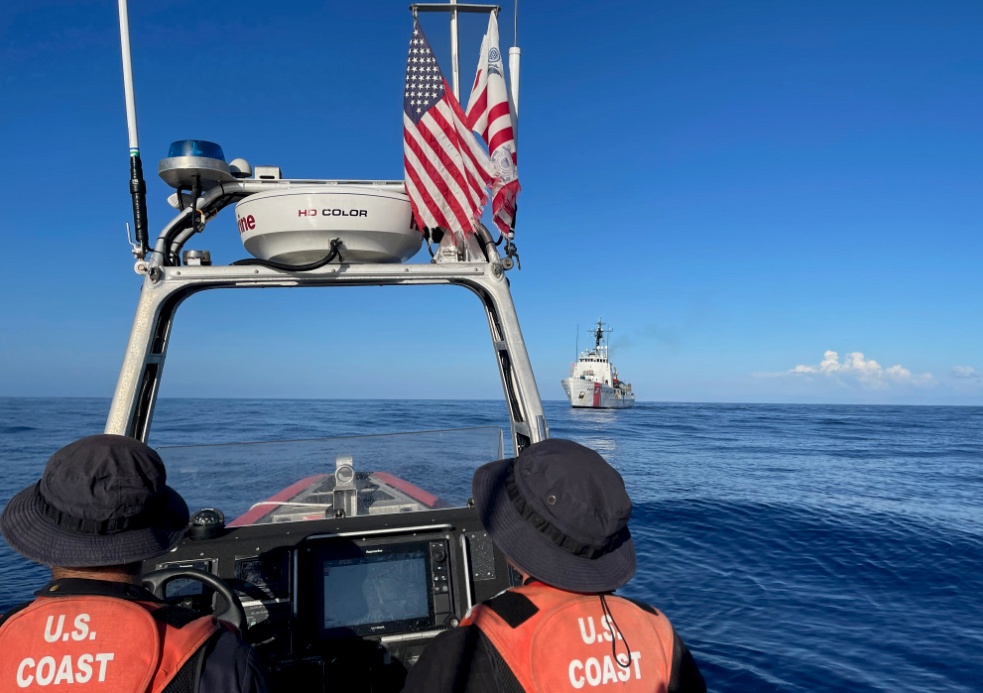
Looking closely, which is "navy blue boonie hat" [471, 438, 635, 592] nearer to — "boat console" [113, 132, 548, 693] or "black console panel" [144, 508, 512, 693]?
"boat console" [113, 132, 548, 693]

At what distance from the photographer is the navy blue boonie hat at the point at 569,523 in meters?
1.59

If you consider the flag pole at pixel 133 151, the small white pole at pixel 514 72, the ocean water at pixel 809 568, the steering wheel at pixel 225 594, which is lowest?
the ocean water at pixel 809 568

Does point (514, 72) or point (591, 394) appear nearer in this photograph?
point (514, 72)

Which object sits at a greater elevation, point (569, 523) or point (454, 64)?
point (454, 64)

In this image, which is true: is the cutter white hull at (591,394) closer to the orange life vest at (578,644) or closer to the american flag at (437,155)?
the american flag at (437,155)

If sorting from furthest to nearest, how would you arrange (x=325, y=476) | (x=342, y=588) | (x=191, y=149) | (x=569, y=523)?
(x=325, y=476) < (x=191, y=149) < (x=342, y=588) < (x=569, y=523)

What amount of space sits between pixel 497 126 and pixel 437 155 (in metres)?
0.39

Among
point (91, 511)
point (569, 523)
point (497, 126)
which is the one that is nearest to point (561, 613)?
point (569, 523)

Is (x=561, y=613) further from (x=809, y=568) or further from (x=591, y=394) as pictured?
(x=591, y=394)

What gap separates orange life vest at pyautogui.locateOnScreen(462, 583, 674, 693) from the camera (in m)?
1.53

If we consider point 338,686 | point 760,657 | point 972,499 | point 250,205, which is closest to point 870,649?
point 760,657

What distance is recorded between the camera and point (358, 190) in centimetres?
322

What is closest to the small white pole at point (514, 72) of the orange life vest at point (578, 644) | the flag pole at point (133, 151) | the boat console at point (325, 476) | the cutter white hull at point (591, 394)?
the boat console at point (325, 476)

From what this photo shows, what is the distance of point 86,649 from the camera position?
4.89ft
